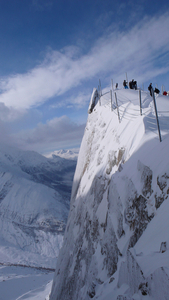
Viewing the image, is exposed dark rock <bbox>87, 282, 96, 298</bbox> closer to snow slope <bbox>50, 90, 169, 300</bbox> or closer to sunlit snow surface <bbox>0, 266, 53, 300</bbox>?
snow slope <bbox>50, 90, 169, 300</bbox>

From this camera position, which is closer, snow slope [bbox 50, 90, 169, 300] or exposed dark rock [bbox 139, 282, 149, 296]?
exposed dark rock [bbox 139, 282, 149, 296]

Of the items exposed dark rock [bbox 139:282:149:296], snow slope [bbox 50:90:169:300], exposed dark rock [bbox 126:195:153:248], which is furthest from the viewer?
exposed dark rock [bbox 126:195:153:248]

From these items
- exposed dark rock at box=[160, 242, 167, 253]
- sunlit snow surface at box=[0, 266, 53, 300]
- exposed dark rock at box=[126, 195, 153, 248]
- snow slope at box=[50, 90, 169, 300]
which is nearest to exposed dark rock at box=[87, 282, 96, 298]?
snow slope at box=[50, 90, 169, 300]

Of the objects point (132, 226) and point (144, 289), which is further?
point (132, 226)

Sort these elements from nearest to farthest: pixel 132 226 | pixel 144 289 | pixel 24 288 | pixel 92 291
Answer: pixel 144 289
pixel 132 226
pixel 92 291
pixel 24 288

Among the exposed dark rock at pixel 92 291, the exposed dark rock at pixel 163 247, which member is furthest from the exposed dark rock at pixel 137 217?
the exposed dark rock at pixel 92 291

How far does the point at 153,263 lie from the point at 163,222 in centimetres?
113

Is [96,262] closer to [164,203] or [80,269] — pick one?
[80,269]

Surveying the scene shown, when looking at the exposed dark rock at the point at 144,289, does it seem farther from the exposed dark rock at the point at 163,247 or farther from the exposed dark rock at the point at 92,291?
the exposed dark rock at the point at 92,291

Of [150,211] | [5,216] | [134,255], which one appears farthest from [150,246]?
[5,216]

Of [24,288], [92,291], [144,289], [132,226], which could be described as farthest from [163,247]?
[24,288]

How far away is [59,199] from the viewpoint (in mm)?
114750

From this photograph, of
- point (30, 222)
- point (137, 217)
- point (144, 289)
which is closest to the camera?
point (144, 289)

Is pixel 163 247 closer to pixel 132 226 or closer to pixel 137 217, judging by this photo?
pixel 137 217
